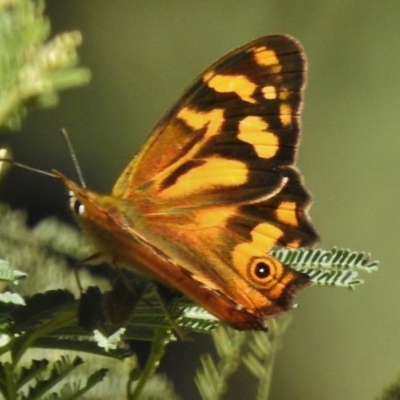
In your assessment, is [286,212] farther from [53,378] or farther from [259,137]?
[53,378]

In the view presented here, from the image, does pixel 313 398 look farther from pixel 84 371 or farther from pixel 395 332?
pixel 84 371

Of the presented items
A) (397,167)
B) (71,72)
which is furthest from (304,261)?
(397,167)

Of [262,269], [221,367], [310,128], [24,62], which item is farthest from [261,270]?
[310,128]

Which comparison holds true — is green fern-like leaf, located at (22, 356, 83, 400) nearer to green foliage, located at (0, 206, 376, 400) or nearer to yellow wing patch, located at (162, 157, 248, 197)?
green foliage, located at (0, 206, 376, 400)

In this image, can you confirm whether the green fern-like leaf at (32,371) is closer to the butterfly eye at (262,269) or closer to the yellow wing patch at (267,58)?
the butterfly eye at (262,269)

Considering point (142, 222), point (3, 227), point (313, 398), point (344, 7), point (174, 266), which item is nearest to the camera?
point (174, 266)

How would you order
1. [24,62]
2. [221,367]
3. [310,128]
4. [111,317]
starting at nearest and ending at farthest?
1. [111,317]
2. [24,62]
3. [221,367]
4. [310,128]
